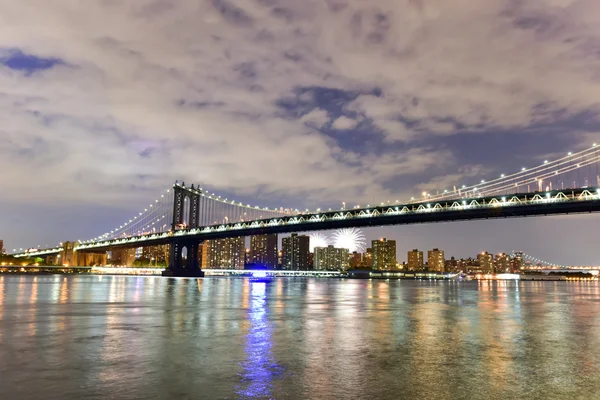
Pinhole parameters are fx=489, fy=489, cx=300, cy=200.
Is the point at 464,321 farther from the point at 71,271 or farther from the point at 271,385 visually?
the point at 71,271

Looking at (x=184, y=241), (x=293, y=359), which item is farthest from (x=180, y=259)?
(x=293, y=359)

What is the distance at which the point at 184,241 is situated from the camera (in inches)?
4648

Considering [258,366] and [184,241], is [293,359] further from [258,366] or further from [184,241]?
[184,241]

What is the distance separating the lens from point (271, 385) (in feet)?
32.0

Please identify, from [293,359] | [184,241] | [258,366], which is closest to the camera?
[258,366]

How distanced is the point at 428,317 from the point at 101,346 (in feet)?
51.8

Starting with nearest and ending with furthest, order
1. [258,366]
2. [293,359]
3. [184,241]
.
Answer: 1. [258,366]
2. [293,359]
3. [184,241]

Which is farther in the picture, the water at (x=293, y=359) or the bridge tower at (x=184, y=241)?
the bridge tower at (x=184, y=241)

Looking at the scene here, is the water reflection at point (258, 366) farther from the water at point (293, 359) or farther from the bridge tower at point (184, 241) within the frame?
the bridge tower at point (184, 241)

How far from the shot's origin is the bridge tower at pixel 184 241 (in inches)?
4656

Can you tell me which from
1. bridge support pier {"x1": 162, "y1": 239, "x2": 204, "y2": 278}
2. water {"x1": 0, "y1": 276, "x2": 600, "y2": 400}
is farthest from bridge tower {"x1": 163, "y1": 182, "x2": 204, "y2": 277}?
water {"x1": 0, "y1": 276, "x2": 600, "y2": 400}

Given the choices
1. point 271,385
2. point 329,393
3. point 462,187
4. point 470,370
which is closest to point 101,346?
point 271,385

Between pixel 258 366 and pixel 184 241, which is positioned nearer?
pixel 258 366

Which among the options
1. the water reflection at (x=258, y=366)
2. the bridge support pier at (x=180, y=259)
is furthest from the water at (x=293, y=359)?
the bridge support pier at (x=180, y=259)
